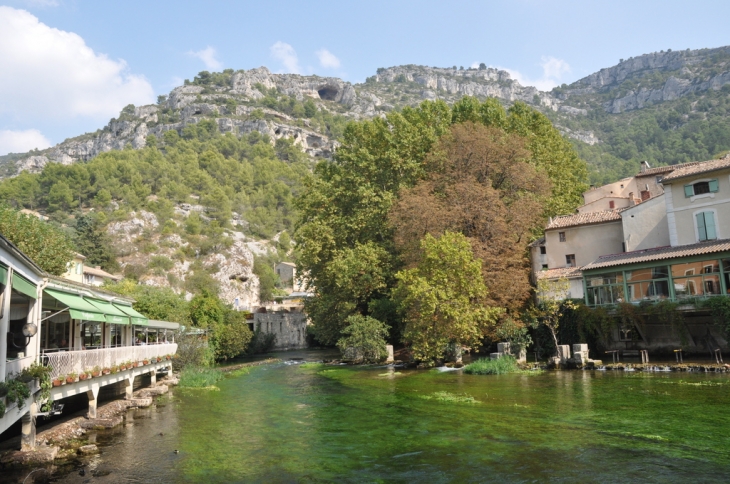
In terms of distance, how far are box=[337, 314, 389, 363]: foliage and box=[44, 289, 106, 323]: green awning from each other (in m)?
22.9

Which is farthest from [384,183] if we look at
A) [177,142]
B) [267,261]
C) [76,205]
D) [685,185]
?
[177,142]

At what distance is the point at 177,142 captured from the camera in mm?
132000

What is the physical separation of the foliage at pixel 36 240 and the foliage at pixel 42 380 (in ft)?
62.8

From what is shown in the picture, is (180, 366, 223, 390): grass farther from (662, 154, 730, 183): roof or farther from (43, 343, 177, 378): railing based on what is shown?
(662, 154, 730, 183): roof

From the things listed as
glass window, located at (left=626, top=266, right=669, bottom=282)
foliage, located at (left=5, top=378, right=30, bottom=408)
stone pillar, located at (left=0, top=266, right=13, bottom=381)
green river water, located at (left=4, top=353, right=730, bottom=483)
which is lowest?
green river water, located at (left=4, top=353, right=730, bottom=483)

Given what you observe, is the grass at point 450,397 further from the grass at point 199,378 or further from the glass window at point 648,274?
the glass window at point 648,274

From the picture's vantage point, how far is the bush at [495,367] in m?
27.3

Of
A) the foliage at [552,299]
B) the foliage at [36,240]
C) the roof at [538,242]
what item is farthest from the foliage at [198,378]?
the roof at [538,242]

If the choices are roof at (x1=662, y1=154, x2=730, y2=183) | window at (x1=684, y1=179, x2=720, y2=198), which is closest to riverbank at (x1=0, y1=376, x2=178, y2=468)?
roof at (x1=662, y1=154, x2=730, y2=183)

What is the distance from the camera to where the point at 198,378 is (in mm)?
27734

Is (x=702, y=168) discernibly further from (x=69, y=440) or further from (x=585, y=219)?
(x=69, y=440)

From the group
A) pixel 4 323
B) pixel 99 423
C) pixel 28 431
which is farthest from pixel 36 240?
pixel 4 323

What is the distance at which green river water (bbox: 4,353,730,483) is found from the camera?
10.8 metres

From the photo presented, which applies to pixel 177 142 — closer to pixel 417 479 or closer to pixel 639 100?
pixel 417 479
